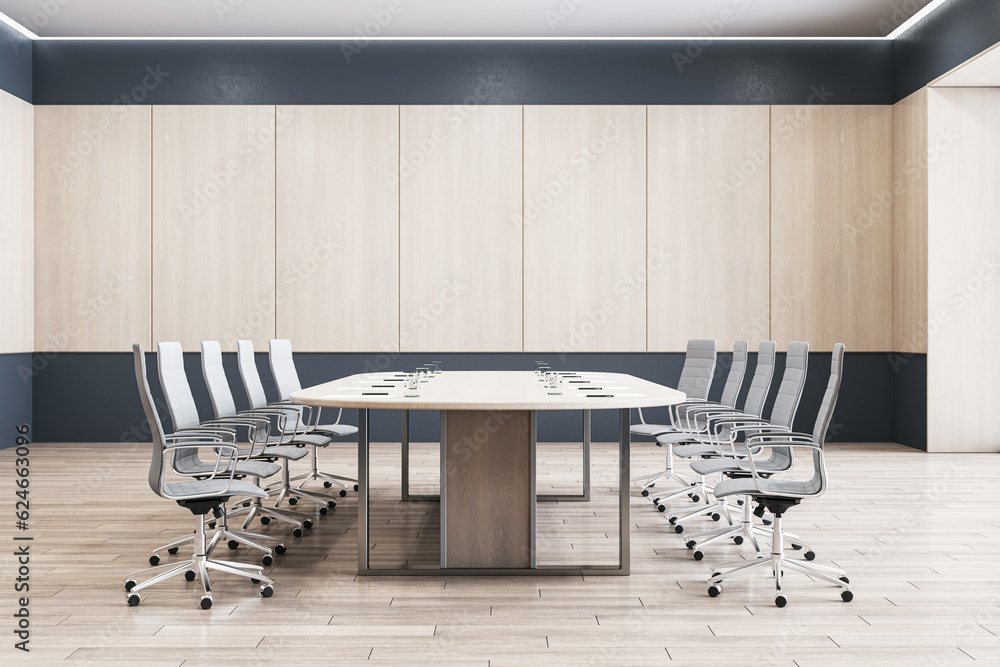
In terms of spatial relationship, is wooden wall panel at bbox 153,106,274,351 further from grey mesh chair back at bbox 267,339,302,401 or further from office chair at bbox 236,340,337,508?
office chair at bbox 236,340,337,508

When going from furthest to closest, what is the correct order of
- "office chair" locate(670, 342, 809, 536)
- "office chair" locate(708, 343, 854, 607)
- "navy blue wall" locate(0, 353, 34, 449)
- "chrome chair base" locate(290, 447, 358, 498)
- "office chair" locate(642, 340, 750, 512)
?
1. "navy blue wall" locate(0, 353, 34, 449)
2. "chrome chair base" locate(290, 447, 358, 498)
3. "office chair" locate(642, 340, 750, 512)
4. "office chair" locate(670, 342, 809, 536)
5. "office chair" locate(708, 343, 854, 607)

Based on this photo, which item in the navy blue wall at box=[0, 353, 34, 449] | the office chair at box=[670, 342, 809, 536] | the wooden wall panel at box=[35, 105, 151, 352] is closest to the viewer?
the office chair at box=[670, 342, 809, 536]

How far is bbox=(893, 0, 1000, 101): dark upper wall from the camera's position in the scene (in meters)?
6.72

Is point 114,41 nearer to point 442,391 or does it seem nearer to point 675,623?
point 442,391

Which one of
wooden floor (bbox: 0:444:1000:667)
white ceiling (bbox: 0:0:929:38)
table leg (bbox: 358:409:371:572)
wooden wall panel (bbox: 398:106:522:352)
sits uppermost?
white ceiling (bbox: 0:0:929:38)

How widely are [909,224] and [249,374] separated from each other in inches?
273

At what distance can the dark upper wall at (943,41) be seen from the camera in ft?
22.0

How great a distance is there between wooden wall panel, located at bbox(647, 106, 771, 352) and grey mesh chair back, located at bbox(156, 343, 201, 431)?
5317mm

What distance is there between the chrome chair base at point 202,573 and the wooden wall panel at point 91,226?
529cm

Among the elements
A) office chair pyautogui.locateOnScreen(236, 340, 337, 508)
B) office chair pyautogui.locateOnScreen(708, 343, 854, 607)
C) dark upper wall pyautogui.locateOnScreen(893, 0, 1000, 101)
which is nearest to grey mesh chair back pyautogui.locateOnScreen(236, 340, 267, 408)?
office chair pyautogui.locateOnScreen(236, 340, 337, 508)

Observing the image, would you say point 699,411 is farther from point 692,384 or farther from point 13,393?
point 13,393

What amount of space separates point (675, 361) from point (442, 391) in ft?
15.5

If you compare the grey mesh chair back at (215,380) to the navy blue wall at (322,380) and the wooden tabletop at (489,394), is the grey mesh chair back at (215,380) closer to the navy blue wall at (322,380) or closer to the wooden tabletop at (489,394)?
the wooden tabletop at (489,394)

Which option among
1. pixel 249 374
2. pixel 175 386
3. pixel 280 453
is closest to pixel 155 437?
pixel 175 386
